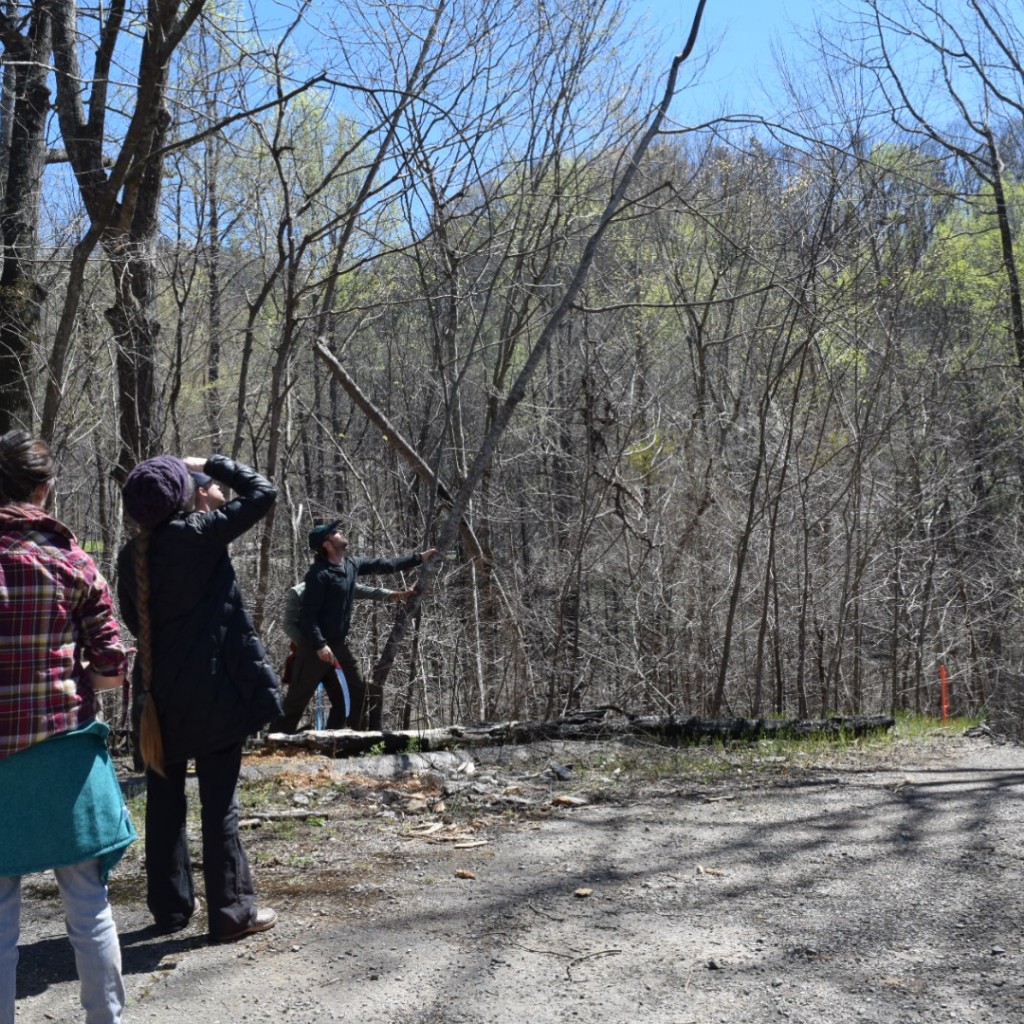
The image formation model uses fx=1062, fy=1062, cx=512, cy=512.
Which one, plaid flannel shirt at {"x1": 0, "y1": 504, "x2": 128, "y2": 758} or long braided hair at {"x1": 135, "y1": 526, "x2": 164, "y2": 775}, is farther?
long braided hair at {"x1": 135, "y1": 526, "x2": 164, "y2": 775}

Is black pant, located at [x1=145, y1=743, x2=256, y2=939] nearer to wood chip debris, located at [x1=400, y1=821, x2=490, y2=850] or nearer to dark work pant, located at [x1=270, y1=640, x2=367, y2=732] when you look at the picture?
wood chip debris, located at [x1=400, y1=821, x2=490, y2=850]

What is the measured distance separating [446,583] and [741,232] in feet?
20.0

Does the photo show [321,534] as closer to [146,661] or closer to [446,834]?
[446,834]

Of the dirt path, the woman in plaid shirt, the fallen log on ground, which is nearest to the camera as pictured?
the woman in plaid shirt

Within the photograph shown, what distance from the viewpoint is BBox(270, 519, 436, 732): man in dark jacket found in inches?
307

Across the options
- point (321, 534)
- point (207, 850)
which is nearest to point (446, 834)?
point (207, 850)

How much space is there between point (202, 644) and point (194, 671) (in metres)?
0.09

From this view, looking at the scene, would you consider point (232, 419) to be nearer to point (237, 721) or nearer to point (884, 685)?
point (884, 685)

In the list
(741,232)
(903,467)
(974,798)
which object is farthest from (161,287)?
(974,798)

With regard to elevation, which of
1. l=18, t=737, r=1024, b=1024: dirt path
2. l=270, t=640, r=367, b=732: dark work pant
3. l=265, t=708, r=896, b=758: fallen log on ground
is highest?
l=270, t=640, r=367, b=732: dark work pant

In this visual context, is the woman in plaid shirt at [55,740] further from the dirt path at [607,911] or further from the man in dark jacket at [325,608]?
the man in dark jacket at [325,608]

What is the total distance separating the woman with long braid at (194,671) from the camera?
345cm

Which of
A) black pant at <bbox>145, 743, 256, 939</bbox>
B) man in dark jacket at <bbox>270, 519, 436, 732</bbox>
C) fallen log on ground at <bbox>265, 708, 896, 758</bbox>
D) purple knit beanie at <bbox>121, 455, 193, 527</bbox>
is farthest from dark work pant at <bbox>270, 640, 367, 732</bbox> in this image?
purple knit beanie at <bbox>121, 455, 193, 527</bbox>

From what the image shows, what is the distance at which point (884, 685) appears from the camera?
44.8 feet
